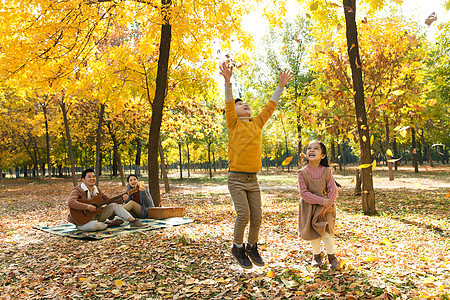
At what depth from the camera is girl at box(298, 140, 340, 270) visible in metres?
3.93

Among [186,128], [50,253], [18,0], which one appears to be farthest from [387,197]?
[18,0]

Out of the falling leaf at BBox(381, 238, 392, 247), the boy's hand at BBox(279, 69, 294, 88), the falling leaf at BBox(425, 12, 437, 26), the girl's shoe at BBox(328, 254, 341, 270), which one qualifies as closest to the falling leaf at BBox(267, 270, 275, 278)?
the girl's shoe at BBox(328, 254, 341, 270)

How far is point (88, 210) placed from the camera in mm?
6625

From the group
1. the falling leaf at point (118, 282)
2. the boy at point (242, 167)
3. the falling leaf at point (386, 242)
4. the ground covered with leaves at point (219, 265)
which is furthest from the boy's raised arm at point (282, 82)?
the falling leaf at point (386, 242)

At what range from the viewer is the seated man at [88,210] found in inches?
249

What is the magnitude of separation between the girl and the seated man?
13.3 ft

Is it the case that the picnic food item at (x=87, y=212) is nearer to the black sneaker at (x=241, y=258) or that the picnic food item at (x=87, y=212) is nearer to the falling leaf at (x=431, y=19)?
the black sneaker at (x=241, y=258)

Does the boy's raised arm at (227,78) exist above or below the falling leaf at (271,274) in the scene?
above

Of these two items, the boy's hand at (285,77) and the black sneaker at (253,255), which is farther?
the boy's hand at (285,77)

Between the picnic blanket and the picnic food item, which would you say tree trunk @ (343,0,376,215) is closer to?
the picnic blanket

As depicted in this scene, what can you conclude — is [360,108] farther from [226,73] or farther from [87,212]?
[87,212]

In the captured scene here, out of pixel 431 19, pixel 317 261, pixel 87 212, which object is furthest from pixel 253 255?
pixel 87 212

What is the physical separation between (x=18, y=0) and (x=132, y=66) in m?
3.22

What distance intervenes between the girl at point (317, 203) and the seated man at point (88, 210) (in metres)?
4.04
